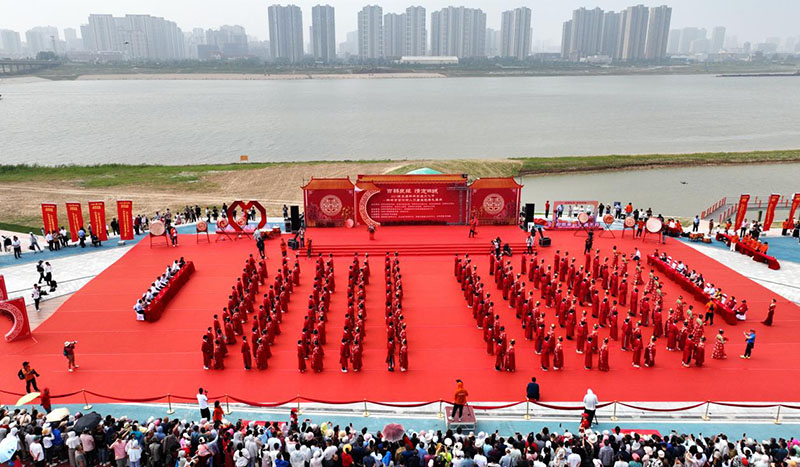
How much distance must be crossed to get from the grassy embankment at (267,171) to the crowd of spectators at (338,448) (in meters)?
27.8

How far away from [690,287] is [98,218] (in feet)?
81.5

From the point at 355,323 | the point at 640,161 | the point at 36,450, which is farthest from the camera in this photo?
the point at 640,161

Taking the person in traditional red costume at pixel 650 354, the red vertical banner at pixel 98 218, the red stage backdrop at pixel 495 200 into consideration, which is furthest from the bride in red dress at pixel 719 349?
the red vertical banner at pixel 98 218

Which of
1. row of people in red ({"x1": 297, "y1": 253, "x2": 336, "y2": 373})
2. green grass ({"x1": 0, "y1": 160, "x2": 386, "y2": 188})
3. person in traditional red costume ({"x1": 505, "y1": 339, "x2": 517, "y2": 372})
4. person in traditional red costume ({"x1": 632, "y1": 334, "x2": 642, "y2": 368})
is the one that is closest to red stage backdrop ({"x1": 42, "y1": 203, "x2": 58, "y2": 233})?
row of people in red ({"x1": 297, "y1": 253, "x2": 336, "y2": 373})

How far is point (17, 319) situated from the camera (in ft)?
52.9

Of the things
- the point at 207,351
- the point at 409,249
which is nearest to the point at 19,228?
the point at 409,249

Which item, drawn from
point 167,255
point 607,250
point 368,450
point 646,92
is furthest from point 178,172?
point 646,92

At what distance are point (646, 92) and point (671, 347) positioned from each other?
154 meters

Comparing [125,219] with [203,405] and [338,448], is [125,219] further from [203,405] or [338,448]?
[338,448]

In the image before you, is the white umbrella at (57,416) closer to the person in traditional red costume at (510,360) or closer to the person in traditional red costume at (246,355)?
the person in traditional red costume at (246,355)

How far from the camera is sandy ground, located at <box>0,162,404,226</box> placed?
35469mm

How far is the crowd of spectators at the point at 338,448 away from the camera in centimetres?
969

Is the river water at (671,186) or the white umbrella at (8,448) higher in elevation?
the white umbrella at (8,448)

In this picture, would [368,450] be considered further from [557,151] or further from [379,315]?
[557,151]
